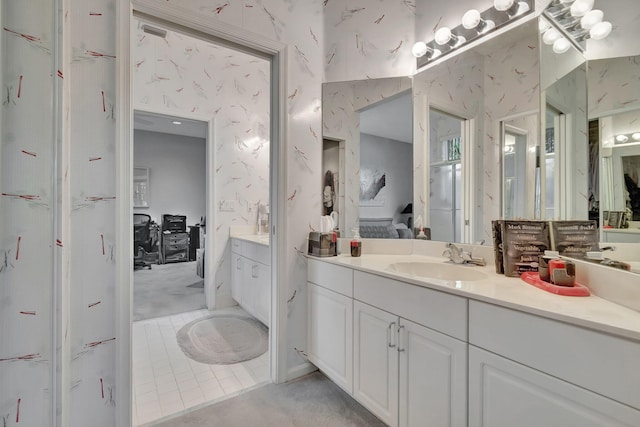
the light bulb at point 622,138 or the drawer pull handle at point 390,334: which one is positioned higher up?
the light bulb at point 622,138

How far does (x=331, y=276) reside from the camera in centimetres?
175

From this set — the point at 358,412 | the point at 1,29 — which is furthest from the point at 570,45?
the point at 1,29

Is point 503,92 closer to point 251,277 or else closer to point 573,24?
point 573,24

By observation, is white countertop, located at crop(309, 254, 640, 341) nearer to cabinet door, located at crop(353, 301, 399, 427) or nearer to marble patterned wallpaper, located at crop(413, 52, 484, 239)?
cabinet door, located at crop(353, 301, 399, 427)

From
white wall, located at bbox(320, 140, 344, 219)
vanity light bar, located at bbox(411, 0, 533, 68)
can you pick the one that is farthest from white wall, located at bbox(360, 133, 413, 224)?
vanity light bar, located at bbox(411, 0, 533, 68)

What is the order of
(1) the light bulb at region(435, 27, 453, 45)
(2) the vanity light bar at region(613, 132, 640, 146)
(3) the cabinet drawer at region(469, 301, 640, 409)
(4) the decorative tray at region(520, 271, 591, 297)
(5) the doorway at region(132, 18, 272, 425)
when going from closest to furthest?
(3) the cabinet drawer at region(469, 301, 640, 409)
(2) the vanity light bar at region(613, 132, 640, 146)
(4) the decorative tray at region(520, 271, 591, 297)
(1) the light bulb at region(435, 27, 453, 45)
(5) the doorway at region(132, 18, 272, 425)

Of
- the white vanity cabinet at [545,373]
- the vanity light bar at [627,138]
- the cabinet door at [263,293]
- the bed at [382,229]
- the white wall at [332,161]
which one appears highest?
the white wall at [332,161]

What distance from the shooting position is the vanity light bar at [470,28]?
5.11 feet

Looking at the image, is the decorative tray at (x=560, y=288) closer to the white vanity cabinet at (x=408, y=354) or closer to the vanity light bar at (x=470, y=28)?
the white vanity cabinet at (x=408, y=354)

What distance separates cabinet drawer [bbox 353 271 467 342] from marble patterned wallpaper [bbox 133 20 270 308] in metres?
2.22

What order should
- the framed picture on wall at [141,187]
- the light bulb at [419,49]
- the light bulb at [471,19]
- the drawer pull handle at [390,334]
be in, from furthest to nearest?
the framed picture on wall at [141,187], the light bulb at [419,49], the light bulb at [471,19], the drawer pull handle at [390,334]

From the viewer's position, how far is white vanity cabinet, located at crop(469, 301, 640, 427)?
0.74 metres

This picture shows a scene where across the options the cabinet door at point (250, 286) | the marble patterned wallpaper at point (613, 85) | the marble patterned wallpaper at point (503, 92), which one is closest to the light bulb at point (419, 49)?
the marble patterned wallpaper at point (503, 92)

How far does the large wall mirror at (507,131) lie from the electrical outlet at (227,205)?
1.75 metres
